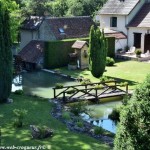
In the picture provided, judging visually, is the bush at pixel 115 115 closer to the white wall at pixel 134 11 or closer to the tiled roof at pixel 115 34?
the tiled roof at pixel 115 34

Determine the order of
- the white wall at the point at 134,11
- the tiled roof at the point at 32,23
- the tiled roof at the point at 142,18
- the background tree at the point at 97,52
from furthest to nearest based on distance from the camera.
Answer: the white wall at the point at 134,11 < the tiled roof at the point at 32,23 < the tiled roof at the point at 142,18 < the background tree at the point at 97,52

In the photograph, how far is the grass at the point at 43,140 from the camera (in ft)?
49.3

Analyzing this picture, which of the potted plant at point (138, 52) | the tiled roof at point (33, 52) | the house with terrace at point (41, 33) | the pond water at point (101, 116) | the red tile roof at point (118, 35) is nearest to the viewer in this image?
the pond water at point (101, 116)

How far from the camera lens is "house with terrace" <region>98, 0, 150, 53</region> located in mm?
44625

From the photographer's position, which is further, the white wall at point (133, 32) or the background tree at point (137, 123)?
the white wall at point (133, 32)

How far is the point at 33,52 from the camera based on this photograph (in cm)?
4038

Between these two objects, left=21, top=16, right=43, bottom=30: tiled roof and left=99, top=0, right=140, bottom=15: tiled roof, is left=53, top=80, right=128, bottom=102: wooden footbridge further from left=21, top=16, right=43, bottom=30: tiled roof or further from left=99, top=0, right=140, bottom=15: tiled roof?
left=99, top=0, right=140, bottom=15: tiled roof

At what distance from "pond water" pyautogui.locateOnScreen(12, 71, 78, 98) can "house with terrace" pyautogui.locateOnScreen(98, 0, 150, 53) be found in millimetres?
12539

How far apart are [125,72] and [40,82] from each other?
27.5 feet

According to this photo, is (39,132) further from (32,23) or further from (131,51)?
(32,23)

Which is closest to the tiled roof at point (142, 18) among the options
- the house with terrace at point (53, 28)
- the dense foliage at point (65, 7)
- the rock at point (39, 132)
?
the house with terrace at point (53, 28)

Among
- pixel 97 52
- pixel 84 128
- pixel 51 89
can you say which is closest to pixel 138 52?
pixel 97 52

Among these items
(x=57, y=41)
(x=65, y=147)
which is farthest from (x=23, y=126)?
(x=57, y=41)

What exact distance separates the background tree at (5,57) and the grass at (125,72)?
10.8 meters
